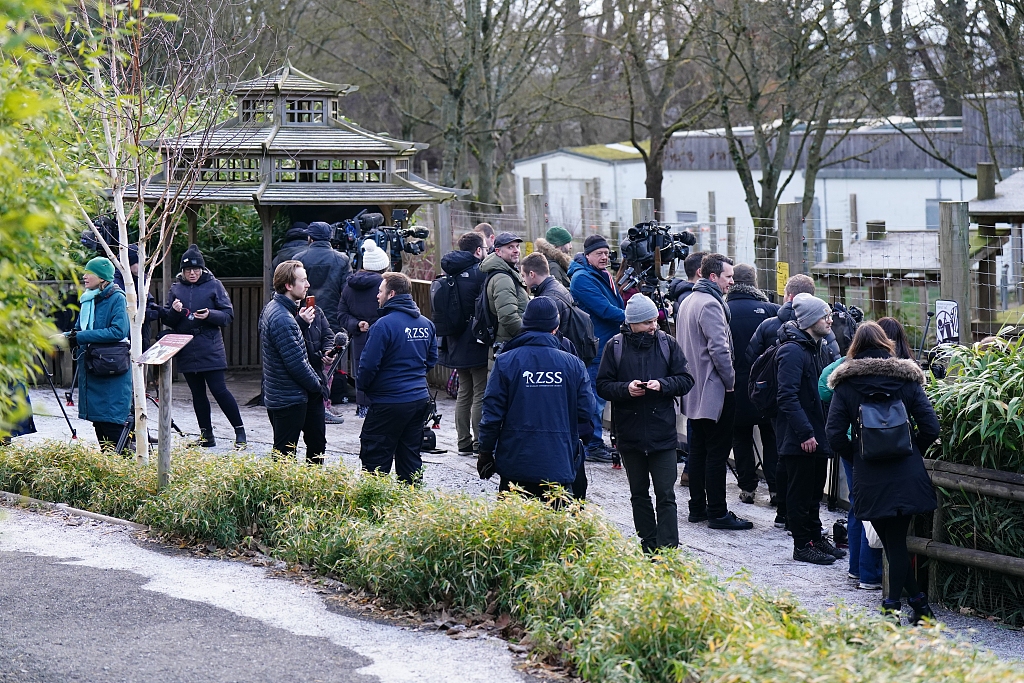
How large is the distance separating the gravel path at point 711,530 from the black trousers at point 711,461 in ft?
0.61

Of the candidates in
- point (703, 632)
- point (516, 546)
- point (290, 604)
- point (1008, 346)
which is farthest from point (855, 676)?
point (1008, 346)

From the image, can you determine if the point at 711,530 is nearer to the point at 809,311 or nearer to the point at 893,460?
the point at 809,311

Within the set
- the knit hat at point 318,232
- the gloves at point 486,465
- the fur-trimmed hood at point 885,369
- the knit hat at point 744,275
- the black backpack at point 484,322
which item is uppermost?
the knit hat at point 318,232

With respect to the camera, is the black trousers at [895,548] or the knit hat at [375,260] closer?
the black trousers at [895,548]

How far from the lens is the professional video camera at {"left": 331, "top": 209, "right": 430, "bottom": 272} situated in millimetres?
12547

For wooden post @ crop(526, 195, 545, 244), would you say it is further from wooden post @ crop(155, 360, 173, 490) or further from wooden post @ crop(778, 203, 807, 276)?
wooden post @ crop(155, 360, 173, 490)

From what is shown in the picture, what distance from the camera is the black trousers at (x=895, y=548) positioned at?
6.73m

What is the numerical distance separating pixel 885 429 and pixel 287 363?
417 cm

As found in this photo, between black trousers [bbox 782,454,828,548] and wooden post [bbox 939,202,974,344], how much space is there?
2.90m

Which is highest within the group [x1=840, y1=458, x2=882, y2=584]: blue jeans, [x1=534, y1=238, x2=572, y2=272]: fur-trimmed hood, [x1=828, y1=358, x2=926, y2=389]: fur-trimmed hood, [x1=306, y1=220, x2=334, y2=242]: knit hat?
[x1=306, y1=220, x2=334, y2=242]: knit hat

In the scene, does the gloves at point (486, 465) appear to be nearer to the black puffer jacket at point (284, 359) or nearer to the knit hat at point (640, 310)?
the knit hat at point (640, 310)

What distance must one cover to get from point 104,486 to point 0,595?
2.10 metres

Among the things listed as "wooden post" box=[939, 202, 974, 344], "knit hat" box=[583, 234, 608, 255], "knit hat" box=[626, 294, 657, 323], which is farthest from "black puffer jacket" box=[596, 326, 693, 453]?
"wooden post" box=[939, 202, 974, 344]

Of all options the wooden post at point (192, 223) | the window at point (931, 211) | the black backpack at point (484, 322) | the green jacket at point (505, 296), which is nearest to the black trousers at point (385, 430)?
the green jacket at point (505, 296)
